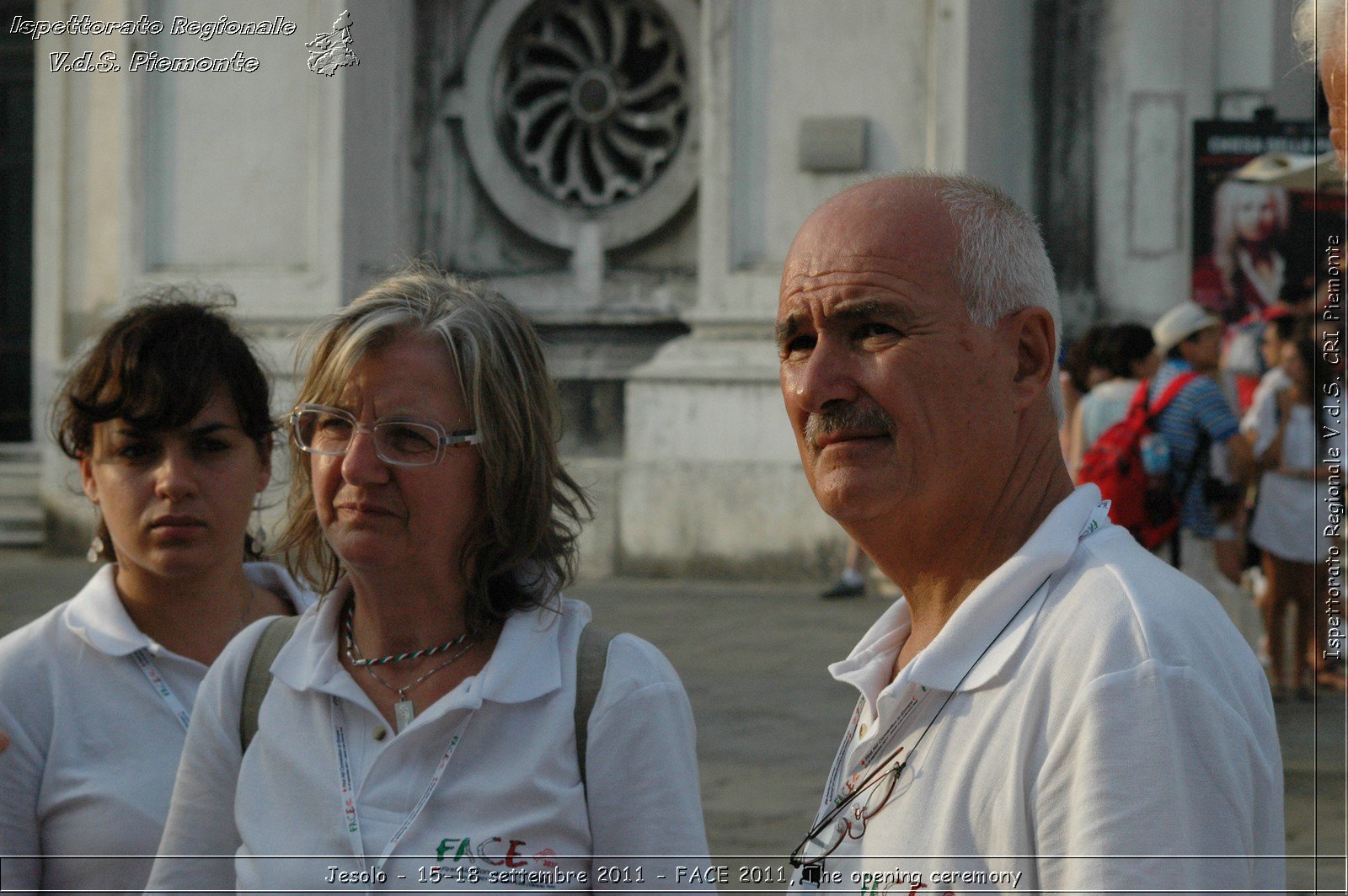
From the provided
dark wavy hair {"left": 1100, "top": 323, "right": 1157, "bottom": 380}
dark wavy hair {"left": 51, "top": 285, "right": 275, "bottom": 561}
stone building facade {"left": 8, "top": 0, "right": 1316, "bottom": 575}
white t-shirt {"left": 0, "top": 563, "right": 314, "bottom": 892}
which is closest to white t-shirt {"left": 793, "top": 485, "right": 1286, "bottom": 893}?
white t-shirt {"left": 0, "top": 563, "right": 314, "bottom": 892}

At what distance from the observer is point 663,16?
13117 mm

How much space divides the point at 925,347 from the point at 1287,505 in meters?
6.21

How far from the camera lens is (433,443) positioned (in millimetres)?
2457

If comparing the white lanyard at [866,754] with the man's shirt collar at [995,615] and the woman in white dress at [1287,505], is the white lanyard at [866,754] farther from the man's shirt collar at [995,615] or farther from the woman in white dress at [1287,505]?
the woman in white dress at [1287,505]

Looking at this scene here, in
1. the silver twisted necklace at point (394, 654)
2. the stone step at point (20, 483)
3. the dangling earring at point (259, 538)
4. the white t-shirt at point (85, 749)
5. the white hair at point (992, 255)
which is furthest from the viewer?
the stone step at point (20, 483)

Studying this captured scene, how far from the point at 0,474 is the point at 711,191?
259 inches

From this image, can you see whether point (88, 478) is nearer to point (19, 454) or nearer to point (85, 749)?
point (85, 749)

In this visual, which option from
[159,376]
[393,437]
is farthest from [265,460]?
[393,437]

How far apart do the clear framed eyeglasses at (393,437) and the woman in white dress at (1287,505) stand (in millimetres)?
5709

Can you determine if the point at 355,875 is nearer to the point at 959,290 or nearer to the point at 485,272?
the point at 959,290

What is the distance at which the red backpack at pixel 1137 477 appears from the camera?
7.14 metres

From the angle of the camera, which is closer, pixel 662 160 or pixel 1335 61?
pixel 1335 61

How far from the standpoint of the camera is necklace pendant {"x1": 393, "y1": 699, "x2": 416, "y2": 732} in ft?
7.74

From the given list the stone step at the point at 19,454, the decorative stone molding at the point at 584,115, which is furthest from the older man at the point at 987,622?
the stone step at the point at 19,454
